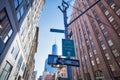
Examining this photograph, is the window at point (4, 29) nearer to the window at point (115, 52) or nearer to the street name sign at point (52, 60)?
the street name sign at point (52, 60)

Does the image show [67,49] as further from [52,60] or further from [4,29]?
[4,29]

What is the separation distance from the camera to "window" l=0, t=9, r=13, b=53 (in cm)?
1213

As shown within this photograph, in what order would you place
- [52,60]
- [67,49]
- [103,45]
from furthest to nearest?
[103,45] → [67,49] → [52,60]

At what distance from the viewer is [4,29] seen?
42.1 ft

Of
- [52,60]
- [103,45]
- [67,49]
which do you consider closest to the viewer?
[52,60]

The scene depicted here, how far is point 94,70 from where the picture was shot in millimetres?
32594

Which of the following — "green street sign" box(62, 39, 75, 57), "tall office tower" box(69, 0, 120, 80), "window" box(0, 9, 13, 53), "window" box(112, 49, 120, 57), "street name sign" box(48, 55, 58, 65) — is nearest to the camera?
"street name sign" box(48, 55, 58, 65)

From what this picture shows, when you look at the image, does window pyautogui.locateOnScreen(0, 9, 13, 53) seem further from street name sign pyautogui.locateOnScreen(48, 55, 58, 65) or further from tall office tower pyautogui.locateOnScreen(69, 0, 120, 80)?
tall office tower pyautogui.locateOnScreen(69, 0, 120, 80)

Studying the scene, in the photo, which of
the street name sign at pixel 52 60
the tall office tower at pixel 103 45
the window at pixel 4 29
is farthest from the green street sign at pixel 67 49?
the tall office tower at pixel 103 45

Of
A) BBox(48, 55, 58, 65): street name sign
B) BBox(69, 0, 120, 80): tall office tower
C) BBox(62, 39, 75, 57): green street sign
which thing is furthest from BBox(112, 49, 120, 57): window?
BBox(48, 55, 58, 65): street name sign

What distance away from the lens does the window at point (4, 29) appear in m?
12.1

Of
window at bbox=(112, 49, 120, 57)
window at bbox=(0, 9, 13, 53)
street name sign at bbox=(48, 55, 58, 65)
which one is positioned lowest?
street name sign at bbox=(48, 55, 58, 65)

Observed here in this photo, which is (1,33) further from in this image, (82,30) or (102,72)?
(82,30)

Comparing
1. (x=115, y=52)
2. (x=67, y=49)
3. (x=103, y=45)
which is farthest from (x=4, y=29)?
(x=103, y=45)
